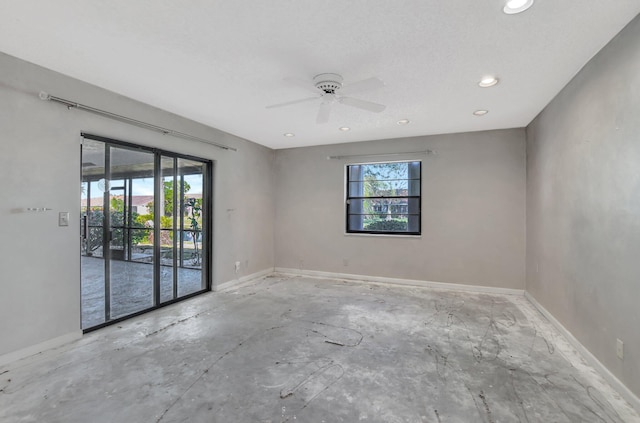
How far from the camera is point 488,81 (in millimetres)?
2842

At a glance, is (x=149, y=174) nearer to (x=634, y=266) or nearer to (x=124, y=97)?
(x=124, y=97)

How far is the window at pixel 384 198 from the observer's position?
5156mm

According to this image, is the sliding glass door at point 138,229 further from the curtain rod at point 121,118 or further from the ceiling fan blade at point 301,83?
the ceiling fan blade at point 301,83

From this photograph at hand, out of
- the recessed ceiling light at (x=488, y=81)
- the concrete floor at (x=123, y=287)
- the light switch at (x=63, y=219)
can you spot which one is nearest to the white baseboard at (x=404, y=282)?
the concrete floor at (x=123, y=287)

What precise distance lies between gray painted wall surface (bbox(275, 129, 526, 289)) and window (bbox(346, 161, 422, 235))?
0.56 ft

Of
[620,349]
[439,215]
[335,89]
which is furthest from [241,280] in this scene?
[620,349]

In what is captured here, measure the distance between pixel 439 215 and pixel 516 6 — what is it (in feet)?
11.3

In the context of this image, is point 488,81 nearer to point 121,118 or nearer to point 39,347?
point 121,118

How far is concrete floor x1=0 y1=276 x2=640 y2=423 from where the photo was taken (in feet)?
6.22

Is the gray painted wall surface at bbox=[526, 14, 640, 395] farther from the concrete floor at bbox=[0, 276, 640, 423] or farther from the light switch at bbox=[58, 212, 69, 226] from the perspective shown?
the light switch at bbox=[58, 212, 69, 226]

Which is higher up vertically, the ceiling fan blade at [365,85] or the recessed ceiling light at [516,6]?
the recessed ceiling light at [516,6]

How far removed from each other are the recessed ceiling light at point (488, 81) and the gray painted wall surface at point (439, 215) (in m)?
1.90

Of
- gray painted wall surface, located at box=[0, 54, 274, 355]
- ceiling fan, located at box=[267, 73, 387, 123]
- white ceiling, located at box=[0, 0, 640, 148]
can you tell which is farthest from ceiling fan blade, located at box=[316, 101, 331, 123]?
gray painted wall surface, located at box=[0, 54, 274, 355]

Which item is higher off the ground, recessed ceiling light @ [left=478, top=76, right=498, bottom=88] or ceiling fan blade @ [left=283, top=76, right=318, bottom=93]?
recessed ceiling light @ [left=478, top=76, right=498, bottom=88]
